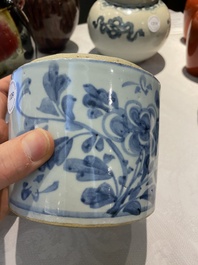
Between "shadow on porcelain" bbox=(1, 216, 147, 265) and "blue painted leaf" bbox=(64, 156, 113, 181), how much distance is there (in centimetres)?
13

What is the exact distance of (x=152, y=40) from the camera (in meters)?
0.68

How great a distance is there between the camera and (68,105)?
30 centimetres

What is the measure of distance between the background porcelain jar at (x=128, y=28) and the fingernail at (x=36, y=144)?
0.41 m

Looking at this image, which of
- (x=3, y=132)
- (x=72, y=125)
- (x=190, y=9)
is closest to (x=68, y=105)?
(x=72, y=125)

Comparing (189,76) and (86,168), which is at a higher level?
(86,168)

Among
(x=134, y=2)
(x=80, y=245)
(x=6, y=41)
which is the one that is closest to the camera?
(x=80, y=245)

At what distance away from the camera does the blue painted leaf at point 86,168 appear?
0.30 m

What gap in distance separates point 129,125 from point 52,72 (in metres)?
0.08

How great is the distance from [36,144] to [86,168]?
0.15ft

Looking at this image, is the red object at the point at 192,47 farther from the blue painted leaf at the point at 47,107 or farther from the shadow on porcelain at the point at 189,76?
the blue painted leaf at the point at 47,107

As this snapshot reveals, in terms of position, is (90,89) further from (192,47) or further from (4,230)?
(192,47)

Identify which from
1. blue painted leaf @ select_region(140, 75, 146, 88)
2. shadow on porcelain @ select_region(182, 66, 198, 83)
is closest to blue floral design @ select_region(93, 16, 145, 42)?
shadow on porcelain @ select_region(182, 66, 198, 83)

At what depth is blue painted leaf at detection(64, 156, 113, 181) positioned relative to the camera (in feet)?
0.98

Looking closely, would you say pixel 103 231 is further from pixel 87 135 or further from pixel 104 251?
pixel 87 135
